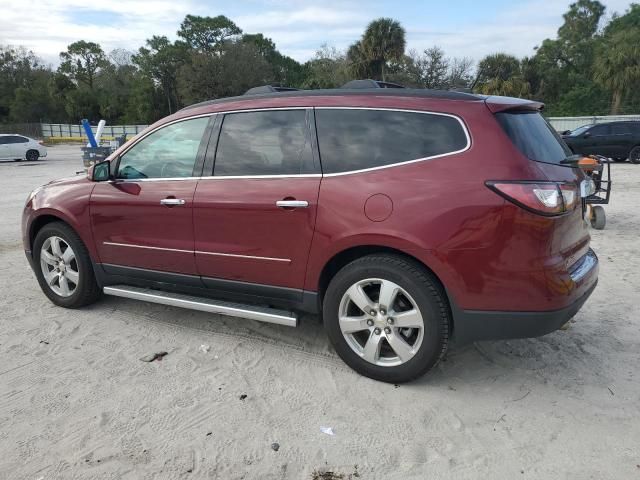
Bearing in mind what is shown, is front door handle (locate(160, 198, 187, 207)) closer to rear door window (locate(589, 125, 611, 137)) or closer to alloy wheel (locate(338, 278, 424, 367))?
alloy wheel (locate(338, 278, 424, 367))

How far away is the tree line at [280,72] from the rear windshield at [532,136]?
27.3 m

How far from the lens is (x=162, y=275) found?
407cm

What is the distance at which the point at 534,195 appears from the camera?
2.77 m

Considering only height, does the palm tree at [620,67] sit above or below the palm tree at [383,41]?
below

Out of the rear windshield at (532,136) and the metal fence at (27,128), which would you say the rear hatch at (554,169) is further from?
the metal fence at (27,128)

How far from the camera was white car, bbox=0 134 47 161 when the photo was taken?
81.9ft

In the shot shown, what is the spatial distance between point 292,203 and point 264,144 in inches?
21.6

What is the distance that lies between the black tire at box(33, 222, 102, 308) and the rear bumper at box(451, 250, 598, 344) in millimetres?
3182

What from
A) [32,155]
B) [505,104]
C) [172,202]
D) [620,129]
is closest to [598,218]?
[505,104]

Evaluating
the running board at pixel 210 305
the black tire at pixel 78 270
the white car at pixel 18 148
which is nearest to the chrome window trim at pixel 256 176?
the running board at pixel 210 305

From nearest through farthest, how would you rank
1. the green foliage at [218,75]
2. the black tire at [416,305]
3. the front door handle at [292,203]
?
the black tire at [416,305] → the front door handle at [292,203] → the green foliage at [218,75]

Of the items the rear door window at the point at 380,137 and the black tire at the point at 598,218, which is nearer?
the rear door window at the point at 380,137

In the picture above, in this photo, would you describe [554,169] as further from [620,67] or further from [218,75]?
[218,75]

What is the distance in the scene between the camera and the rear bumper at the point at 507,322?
2.88 m
